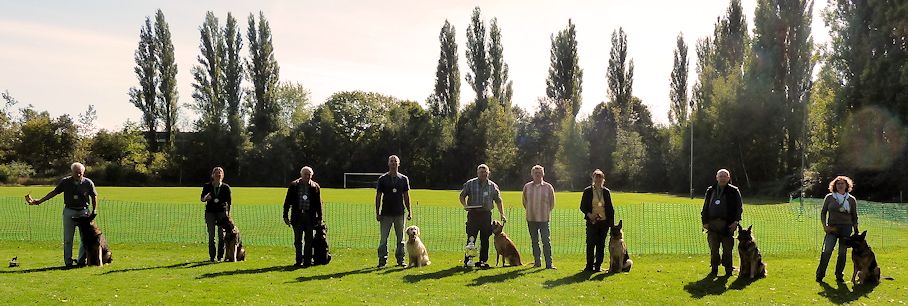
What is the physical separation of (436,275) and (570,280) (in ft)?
6.26

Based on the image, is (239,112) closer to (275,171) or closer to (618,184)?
(275,171)

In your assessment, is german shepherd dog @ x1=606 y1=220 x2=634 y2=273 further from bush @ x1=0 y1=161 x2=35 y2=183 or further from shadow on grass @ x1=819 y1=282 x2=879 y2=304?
bush @ x1=0 y1=161 x2=35 y2=183

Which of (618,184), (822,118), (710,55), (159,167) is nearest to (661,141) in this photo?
(618,184)

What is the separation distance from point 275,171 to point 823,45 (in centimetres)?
4204

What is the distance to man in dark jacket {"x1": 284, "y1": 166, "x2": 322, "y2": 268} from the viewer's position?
10.8m

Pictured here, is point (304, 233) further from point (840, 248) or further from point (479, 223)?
point (840, 248)

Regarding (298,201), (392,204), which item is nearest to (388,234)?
(392,204)

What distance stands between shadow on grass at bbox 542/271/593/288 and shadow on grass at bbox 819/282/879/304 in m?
2.99

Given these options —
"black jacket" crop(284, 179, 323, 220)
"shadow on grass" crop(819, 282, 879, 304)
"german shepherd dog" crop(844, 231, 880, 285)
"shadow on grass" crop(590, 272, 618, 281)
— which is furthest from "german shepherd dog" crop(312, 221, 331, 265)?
"german shepherd dog" crop(844, 231, 880, 285)

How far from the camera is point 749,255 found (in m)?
9.57

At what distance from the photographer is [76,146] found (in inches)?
2359

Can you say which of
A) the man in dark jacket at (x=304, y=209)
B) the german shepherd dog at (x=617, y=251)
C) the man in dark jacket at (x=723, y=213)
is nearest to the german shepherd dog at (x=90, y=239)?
the man in dark jacket at (x=304, y=209)

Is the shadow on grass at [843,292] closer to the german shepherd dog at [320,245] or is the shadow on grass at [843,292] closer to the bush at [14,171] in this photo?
the german shepherd dog at [320,245]

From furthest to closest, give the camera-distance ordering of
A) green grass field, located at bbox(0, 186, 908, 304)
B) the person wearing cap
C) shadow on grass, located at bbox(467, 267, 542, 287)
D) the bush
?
the bush
the person wearing cap
shadow on grass, located at bbox(467, 267, 542, 287)
green grass field, located at bbox(0, 186, 908, 304)
